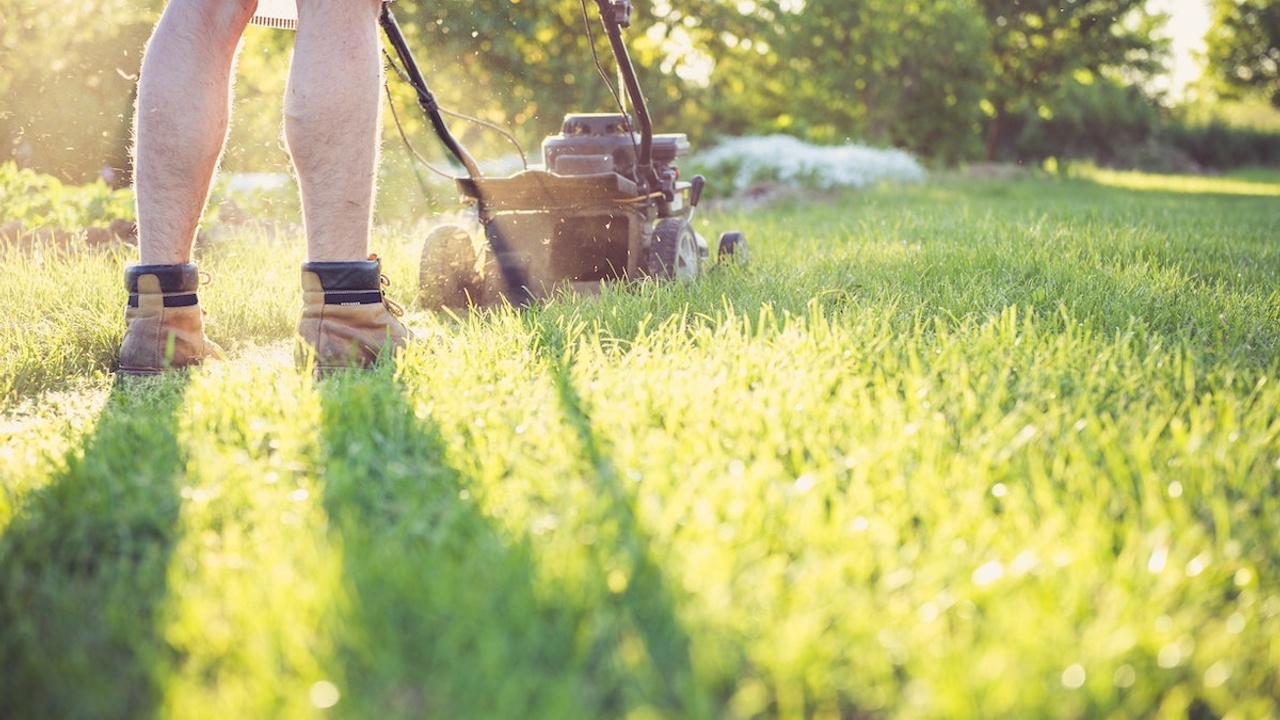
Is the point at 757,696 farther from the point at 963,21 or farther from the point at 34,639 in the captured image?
the point at 963,21

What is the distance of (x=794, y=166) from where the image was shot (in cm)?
960

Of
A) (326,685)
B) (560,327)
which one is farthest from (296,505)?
(560,327)

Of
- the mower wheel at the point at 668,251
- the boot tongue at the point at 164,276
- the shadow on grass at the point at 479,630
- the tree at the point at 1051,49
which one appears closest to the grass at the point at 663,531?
the shadow on grass at the point at 479,630

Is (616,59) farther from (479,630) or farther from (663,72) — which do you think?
(663,72)

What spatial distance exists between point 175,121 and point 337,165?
1.30 ft

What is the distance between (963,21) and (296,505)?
1458 centimetres

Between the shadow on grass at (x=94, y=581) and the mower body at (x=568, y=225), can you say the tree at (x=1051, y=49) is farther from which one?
the shadow on grass at (x=94, y=581)

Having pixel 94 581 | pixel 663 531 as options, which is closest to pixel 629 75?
pixel 663 531

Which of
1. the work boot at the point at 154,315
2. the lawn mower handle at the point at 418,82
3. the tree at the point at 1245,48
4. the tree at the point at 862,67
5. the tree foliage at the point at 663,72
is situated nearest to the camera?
the work boot at the point at 154,315

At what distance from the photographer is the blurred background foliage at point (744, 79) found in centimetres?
536

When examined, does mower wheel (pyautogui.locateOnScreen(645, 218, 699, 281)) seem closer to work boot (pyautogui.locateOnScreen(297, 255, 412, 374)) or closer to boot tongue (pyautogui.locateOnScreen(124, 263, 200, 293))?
work boot (pyautogui.locateOnScreen(297, 255, 412, 374))

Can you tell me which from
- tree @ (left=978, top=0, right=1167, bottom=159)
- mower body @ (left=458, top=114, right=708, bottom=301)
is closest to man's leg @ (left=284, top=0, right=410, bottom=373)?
mower body @ (left=458, top=114, right=708, bottom=301)

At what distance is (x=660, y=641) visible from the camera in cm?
102

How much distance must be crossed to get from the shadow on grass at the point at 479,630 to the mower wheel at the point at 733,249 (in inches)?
91.5
